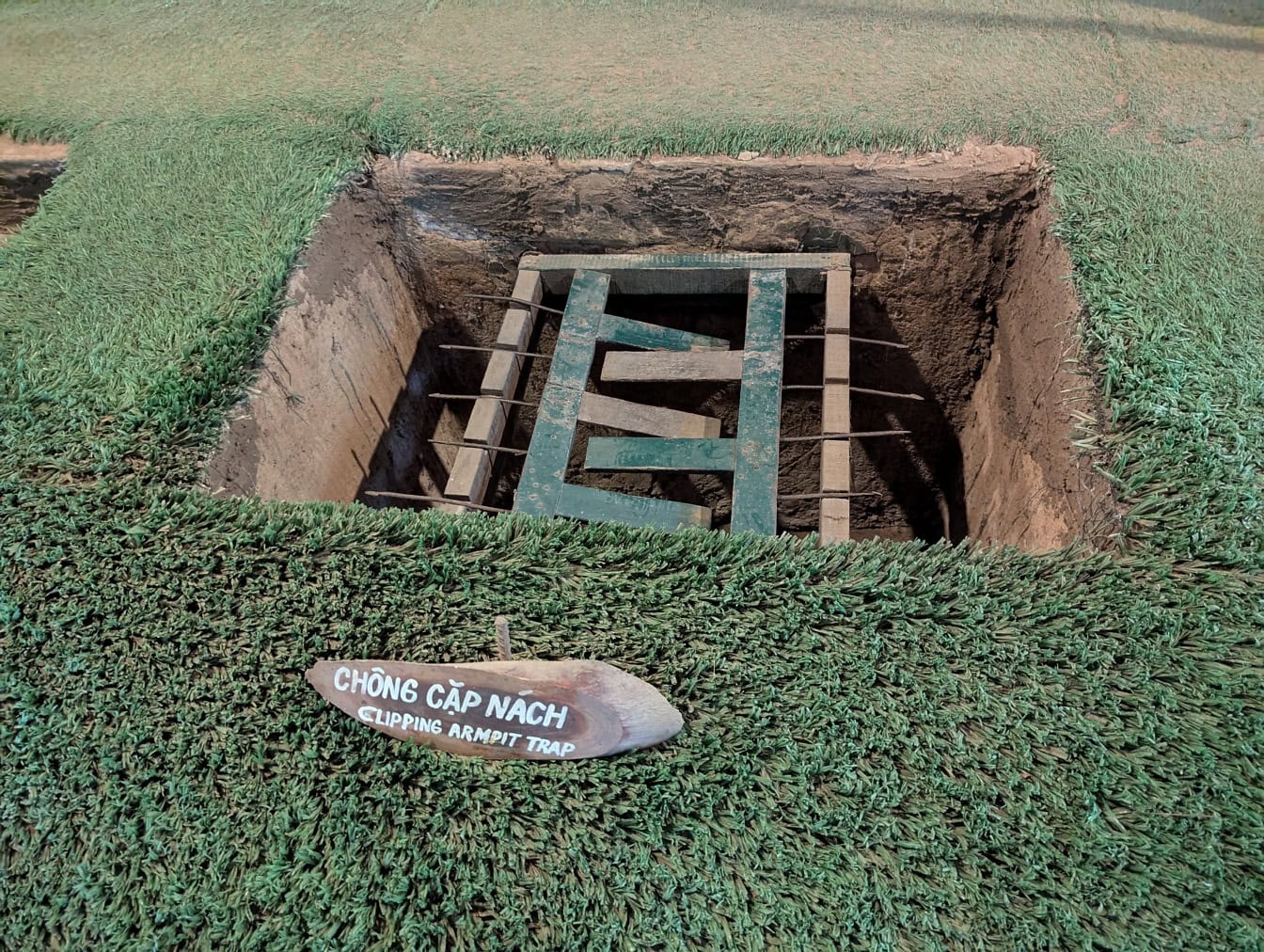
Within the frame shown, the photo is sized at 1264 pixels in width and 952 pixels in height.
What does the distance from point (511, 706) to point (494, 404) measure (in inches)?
44.8

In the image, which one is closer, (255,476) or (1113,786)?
(1113,786)

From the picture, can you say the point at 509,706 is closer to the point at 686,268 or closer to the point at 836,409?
the point at 836,409

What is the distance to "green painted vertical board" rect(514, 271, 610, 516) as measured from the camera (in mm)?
2096

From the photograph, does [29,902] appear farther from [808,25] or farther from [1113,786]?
[808,25]

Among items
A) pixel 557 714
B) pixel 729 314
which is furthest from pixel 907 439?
pixel 557 714

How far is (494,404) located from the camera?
2.36 m

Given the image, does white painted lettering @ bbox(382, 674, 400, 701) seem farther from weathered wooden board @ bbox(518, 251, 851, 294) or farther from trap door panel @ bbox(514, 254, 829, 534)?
A: weathered wooden board @ bbox(518, 251, 851, 294)

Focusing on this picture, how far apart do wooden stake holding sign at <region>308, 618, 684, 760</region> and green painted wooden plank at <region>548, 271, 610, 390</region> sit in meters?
1.04

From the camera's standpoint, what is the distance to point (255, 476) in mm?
2002

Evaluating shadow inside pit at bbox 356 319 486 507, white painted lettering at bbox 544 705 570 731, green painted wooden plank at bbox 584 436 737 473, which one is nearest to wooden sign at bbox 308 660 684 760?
white painted lettering at bbox 544 705 570 731

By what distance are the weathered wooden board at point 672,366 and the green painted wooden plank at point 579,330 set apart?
0.29 ft

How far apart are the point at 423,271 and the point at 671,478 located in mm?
1192

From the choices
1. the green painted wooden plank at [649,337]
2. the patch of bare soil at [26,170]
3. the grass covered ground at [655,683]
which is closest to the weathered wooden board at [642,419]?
the green painted wooden plank at [649,337]

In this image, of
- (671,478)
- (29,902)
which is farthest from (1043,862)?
(671,478)
